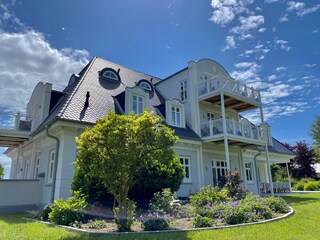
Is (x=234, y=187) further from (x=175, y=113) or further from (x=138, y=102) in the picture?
(x=138, y=102)

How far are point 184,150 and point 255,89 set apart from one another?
8.54m

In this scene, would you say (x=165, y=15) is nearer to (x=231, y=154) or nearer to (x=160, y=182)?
(x=160, y=182)

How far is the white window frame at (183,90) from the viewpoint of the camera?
1916 cm

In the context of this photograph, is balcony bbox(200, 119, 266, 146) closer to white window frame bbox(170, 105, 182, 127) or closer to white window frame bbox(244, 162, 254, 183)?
white window frame bbox(170, 105, 182, 127)

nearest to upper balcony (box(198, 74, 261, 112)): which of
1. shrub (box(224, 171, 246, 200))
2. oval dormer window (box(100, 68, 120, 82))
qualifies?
shrub (box(224, 171, 246, 200))

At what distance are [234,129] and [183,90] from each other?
526 centimetres

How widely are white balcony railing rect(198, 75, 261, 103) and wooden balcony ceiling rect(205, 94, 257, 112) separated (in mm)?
620

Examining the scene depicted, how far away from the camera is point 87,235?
6.29m

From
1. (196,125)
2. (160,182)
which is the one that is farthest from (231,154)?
(160,182)

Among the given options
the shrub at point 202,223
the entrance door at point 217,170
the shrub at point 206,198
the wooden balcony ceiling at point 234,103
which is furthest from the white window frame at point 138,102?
the shrub at point 202,223

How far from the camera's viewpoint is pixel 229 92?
17312 mm

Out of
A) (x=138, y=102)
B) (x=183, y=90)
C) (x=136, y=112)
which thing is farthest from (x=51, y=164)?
(x=183, y=90)

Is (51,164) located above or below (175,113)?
below

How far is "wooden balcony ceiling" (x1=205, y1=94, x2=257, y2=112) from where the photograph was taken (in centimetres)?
1868
